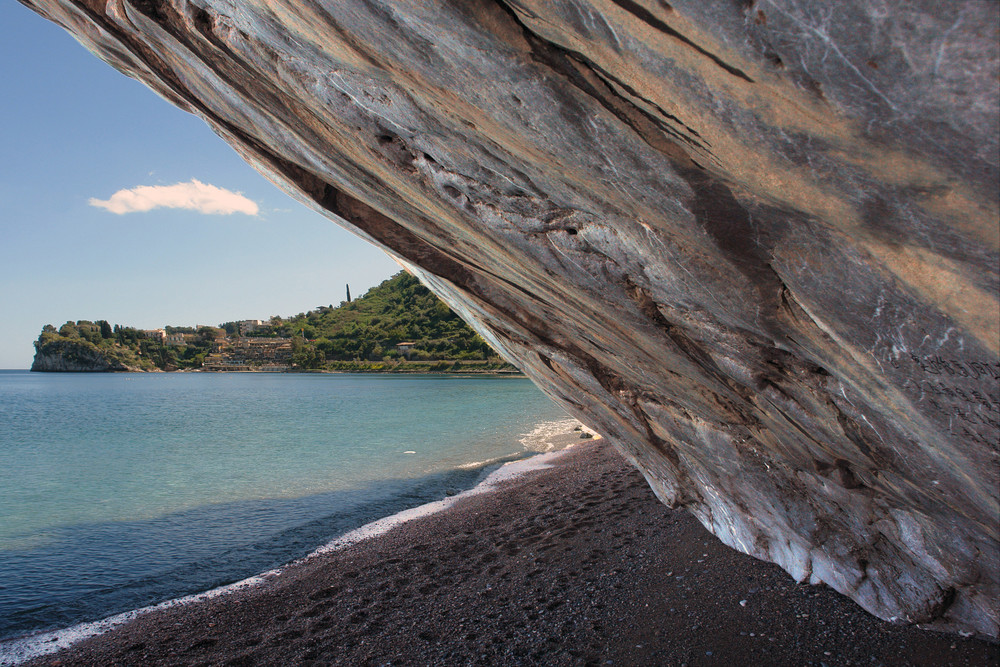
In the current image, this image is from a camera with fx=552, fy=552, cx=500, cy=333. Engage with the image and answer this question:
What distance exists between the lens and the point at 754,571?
7.17 metres

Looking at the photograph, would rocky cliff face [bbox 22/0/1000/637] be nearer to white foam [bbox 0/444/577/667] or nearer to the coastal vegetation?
white foam [bbox 0/444/577/667]

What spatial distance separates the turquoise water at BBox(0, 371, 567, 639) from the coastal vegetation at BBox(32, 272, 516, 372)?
59929 millimetres

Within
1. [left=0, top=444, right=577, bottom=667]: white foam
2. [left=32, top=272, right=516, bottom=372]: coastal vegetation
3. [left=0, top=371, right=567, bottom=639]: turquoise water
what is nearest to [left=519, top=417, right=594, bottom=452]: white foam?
[left=0, top=371, right=567, bottom=639]: turquoise water

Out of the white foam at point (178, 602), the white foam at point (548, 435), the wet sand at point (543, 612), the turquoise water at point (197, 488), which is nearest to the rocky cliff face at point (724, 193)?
the wet sand at point (543, 612)

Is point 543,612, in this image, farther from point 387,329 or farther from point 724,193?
point 387,329

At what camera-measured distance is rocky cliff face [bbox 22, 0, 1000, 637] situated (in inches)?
90.1

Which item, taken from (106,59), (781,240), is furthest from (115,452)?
(781,240)

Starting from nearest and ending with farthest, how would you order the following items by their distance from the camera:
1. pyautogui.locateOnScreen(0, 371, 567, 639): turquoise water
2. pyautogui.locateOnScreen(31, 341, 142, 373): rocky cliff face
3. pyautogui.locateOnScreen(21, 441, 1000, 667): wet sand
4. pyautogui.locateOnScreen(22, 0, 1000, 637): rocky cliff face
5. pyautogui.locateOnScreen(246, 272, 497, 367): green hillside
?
pyautogui.locateOnScreen(22, 0, 1000, 637): rocky cliff face
pyautogui.locateOnScreen(21, 441, 1000, 667): wet sand
pyautogui.locateOnScreen(0, 371, 567, 639): turquoise water
pyautogui.locateOnScreen(246, 272, 497, 367): green hillside
pyautogui.locateOnScreen(31, 341, 142, 373): rocky cliff face

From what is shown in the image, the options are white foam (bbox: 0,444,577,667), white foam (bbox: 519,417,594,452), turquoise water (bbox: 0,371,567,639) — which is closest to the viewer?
white foam (bbox: 0,444,577,667)

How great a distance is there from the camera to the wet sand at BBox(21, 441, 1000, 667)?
5.78 metres

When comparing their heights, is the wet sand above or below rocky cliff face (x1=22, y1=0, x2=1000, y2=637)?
below

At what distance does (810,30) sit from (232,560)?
546 inches

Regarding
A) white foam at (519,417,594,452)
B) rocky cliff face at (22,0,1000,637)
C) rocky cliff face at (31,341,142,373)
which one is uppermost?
rocky cliff face at (31,341,142,373)

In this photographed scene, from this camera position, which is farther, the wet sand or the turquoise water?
the turquoise water
